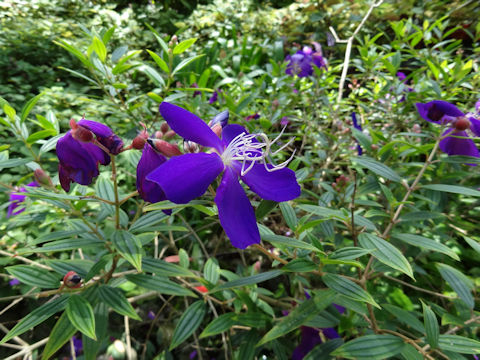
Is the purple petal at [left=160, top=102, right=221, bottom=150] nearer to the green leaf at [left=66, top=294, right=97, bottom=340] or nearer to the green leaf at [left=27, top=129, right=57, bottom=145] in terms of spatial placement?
the green leaf at [left=66, top=294, right=97, bottom=340]

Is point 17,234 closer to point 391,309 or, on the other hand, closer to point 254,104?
point 254,104

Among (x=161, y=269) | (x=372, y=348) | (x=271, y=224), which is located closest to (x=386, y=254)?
(x=372, y=348)

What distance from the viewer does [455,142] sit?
94cm

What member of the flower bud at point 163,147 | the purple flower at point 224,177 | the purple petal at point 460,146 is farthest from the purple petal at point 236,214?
the purple petal at point 460,146

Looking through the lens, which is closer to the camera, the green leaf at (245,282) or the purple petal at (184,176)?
the purple petal at (184,176)

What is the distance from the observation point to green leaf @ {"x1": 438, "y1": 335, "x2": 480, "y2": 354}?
0.71 m

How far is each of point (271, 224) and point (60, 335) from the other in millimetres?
1374

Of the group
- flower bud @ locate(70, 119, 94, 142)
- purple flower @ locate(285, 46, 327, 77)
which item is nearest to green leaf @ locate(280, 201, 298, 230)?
flower bud @ locate(70, 119, 94, 142)

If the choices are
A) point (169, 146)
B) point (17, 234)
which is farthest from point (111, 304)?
point (17, 234)

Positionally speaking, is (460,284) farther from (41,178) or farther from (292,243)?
(41,178)

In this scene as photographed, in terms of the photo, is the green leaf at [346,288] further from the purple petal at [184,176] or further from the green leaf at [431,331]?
the purple petal at [184,176]

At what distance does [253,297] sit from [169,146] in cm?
66

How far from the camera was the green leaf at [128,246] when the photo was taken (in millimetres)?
616

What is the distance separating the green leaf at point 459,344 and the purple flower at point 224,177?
59 cm
